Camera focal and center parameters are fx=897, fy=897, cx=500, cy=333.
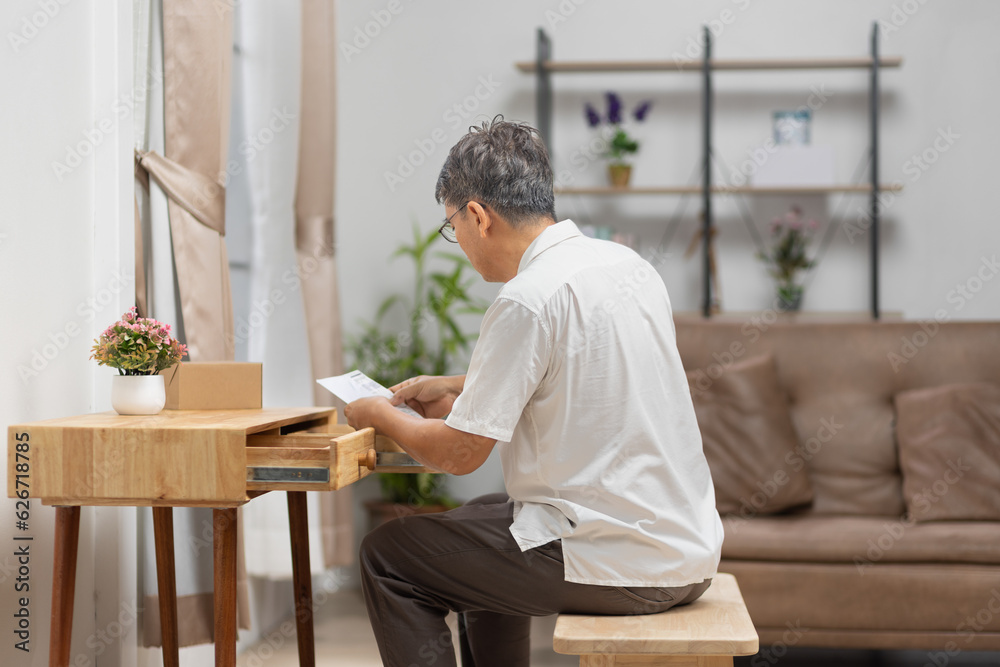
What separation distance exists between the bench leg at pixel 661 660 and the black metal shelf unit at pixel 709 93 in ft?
6.96

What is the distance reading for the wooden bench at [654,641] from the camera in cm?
134

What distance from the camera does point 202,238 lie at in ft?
7.12

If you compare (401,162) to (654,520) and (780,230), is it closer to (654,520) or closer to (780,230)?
(780,230)

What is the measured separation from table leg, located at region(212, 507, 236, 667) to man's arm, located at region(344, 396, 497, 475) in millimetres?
281

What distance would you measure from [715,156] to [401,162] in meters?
1.26

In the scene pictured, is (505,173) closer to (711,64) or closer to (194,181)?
(194,181)

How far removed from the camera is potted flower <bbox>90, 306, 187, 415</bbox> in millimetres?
1641

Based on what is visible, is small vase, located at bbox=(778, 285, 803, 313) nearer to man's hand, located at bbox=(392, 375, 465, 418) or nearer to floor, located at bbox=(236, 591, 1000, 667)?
floor, located at bbox=(236, 591, 1000, 667)

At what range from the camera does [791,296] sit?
11.1 feet

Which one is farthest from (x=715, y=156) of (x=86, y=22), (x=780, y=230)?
(x=86, y=22)

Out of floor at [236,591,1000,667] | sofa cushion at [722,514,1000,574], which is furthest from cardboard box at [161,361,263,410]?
sofa cushion at [722,514,1000,574]

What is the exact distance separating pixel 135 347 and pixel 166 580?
0.53m
